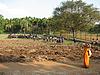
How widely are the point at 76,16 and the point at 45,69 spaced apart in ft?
118

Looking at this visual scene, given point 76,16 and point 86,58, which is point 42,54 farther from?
point 76,16

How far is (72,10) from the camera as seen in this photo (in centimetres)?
5044

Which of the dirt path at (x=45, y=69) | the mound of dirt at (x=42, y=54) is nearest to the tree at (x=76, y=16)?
the mound of dirt at (x=42, y=54)

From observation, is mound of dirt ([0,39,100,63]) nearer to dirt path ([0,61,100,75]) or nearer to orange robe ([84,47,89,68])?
dirt path ([0,61,100,75])

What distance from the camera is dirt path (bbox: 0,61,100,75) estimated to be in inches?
462

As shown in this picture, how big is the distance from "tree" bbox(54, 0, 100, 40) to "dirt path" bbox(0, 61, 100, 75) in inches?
1317

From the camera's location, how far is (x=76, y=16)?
157 feet

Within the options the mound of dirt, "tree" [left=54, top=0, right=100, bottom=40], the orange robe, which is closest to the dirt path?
the orange robe

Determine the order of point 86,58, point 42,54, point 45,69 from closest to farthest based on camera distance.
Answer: point 45,69 → point 86,58 → point 42,54

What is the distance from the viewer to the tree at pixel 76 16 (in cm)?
4791

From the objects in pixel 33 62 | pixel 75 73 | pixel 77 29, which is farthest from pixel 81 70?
pixel 77 29

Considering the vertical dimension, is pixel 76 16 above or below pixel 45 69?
above

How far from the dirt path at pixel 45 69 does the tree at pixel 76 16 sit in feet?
110

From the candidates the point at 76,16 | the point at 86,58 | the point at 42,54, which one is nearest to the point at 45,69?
the point at 86,58
